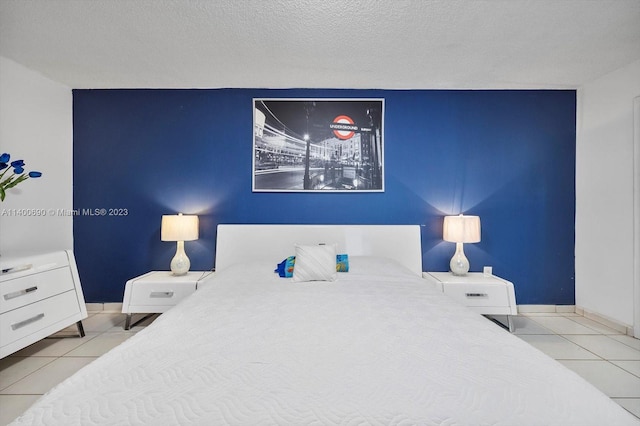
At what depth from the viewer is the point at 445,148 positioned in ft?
11.0

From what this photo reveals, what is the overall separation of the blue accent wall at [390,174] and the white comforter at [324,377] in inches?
70.0

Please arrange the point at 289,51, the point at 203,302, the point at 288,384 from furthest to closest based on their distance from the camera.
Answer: the point at 289,51
the point at 203,302
the point at 288,384

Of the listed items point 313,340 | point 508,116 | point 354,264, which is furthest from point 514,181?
point 313,340

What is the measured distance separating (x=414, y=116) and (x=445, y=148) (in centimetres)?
45

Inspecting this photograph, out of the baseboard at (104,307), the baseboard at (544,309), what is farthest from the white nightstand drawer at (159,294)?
the baseboard at (544,309)

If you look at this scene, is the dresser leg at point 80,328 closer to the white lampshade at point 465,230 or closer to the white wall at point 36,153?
the white wall at point 36,153

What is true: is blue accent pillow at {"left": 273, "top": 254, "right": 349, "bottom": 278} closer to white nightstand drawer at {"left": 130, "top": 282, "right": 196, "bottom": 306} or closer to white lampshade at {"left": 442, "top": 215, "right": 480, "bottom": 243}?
white nightstand drawer at {"left": 130, "top": 282, "right": 196, "bottom": 306}

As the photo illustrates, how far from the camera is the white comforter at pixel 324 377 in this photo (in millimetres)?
850

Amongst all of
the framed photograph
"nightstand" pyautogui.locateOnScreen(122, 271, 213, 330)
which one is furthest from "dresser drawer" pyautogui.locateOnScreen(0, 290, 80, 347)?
the framed photograph

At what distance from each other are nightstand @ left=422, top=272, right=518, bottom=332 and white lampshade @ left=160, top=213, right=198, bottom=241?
7.50 feet

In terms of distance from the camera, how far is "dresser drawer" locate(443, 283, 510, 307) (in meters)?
2.84

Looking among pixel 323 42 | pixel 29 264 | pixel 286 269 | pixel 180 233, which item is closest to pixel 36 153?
pixel 29 264

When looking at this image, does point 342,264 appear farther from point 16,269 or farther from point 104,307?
point 104,307

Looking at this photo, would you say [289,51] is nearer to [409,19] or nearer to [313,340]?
[409,19]
